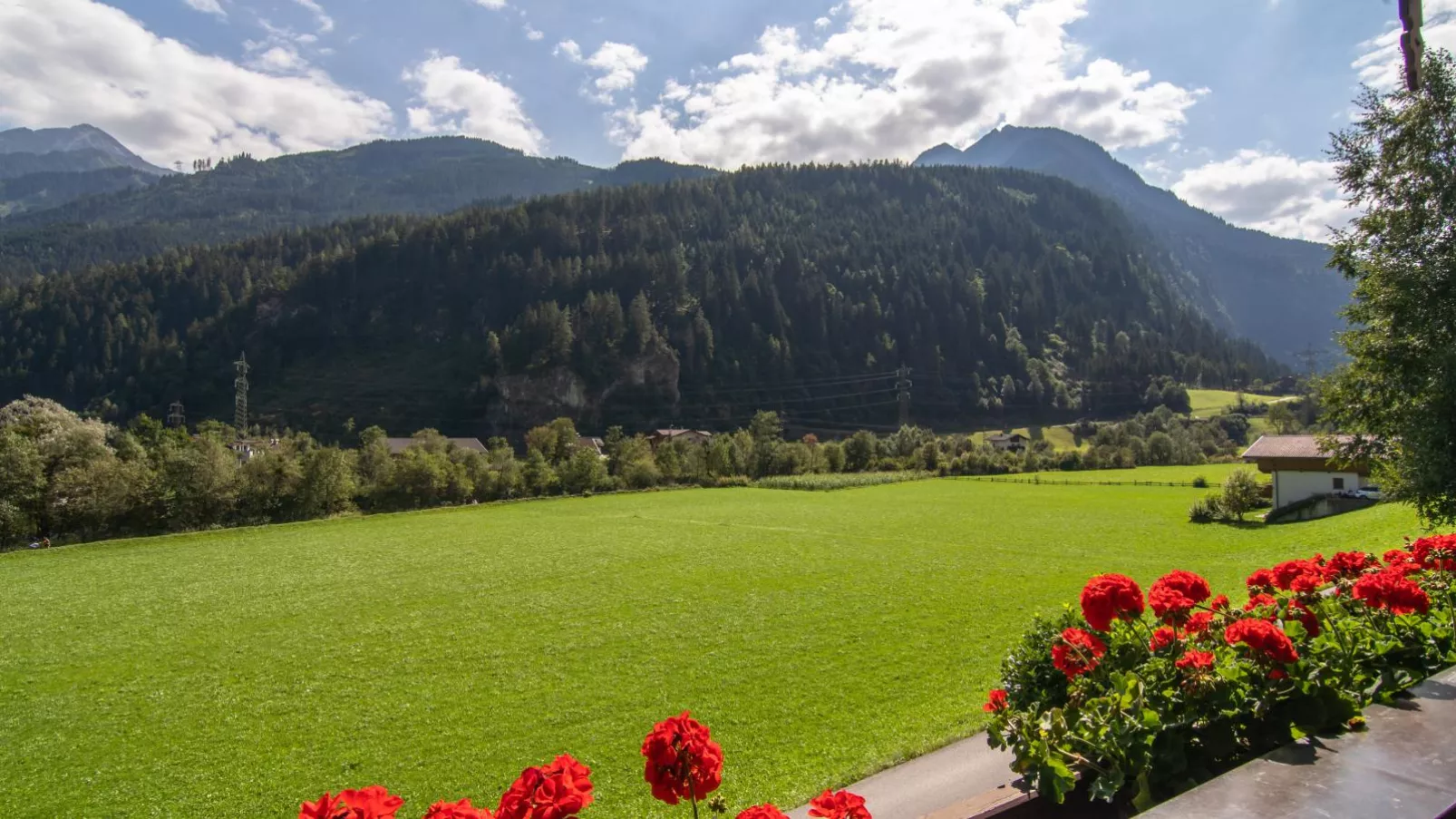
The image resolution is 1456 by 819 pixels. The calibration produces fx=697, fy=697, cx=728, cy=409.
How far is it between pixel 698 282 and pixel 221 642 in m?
166

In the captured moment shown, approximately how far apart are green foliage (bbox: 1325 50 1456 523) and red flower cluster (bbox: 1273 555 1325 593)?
15.8 meters

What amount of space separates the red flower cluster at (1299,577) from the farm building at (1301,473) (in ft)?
147

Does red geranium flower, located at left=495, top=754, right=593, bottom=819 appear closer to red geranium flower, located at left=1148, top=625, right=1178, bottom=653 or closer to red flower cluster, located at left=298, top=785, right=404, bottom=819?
red flower cluster, located at left=298, top=785, right=404, bottom=819

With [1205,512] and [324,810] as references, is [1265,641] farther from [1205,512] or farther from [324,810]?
[1205,512]

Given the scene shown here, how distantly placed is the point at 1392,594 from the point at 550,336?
151 metres

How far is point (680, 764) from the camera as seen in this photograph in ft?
11.1

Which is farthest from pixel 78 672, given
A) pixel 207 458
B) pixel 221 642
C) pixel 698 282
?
pixel 698 282

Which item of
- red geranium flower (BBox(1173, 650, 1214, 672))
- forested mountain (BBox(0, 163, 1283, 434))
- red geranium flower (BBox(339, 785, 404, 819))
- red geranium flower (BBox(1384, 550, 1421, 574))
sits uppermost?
forested mountain (BBox(0, 163, 1283, 434))

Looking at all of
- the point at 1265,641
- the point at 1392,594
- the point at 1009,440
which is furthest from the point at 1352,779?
the point at 1009,440

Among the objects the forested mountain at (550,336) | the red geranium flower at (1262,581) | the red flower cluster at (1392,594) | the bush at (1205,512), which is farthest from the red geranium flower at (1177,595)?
the forested mountain at (550,336)

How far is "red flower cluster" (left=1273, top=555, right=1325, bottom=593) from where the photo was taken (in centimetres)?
629

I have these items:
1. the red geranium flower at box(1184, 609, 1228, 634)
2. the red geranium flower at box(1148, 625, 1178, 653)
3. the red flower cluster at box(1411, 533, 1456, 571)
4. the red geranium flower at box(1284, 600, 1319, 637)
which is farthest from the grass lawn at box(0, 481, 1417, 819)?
the red flower cluster at box(1411, 533, 1456, 571)

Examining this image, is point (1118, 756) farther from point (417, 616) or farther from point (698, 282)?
point (698, 282)

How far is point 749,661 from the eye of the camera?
51.8 feet
